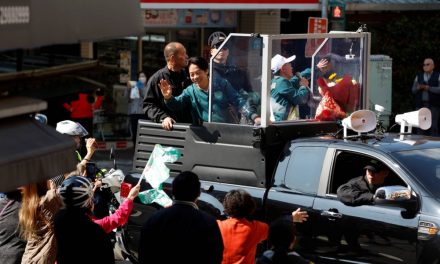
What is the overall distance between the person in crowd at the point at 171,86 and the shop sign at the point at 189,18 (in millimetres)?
10693

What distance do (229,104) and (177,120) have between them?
0.79 m

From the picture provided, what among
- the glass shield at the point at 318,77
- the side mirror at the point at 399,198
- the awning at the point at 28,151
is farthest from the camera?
the glass shield at the point at 318,77

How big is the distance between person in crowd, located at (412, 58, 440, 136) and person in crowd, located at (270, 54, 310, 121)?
10.00 meters

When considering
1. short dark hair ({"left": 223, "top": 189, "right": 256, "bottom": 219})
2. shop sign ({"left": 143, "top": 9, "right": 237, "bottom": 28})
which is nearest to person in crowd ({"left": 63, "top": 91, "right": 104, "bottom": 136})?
shop sign ({"left": 143, "top": 9, "right": 237, "bottom": 28})

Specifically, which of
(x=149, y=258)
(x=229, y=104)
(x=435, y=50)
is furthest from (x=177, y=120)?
(x=435, y=50)

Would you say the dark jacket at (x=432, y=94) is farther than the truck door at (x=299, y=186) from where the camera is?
Yes

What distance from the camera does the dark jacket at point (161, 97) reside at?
934 centimetres

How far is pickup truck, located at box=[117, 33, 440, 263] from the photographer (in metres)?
7.35

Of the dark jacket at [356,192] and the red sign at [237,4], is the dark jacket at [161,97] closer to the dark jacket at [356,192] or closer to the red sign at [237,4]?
the dark jacket at [356,192]

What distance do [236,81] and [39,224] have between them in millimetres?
2811

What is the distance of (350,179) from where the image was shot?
821 centimetres

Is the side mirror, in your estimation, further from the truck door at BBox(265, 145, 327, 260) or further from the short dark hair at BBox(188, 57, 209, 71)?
the short dark hair at BBox(188, 57, 209, 71)

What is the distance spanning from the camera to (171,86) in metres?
9.69

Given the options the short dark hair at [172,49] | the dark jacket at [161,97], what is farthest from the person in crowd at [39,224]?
the short dark hair at [172,49]
